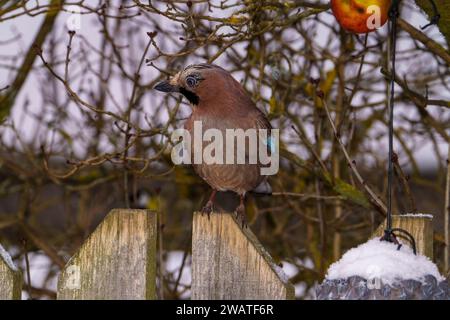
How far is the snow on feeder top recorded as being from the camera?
7.00 ft

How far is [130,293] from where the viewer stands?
2482 millimetres

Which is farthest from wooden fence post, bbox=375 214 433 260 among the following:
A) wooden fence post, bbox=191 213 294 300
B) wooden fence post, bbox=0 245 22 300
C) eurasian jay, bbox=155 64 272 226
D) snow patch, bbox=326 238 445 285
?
wooden fence post, bbox=0 245 22 300

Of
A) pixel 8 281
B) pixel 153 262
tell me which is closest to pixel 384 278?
pixel 153 262

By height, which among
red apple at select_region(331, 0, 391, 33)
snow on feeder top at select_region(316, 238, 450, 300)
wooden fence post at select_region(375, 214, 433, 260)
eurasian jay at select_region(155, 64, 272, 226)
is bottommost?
snow on feeder top at select_region(316, 238, 450, 300)

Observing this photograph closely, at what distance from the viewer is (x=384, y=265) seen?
7.07ft

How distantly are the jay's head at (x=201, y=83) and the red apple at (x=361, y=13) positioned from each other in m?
0.55

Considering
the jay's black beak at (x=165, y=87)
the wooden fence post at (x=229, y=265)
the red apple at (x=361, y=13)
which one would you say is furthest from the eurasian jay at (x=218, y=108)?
the red apple at (x=361, y=13)

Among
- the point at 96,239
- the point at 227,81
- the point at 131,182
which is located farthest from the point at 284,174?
the point at 96,239

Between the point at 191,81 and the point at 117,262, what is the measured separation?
823 mm

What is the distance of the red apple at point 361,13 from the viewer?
259 cm

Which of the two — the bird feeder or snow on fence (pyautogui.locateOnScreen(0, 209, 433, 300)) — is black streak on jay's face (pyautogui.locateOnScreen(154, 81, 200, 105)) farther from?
the bird feeder

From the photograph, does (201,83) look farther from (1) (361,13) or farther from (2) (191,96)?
(1) (361,13)
